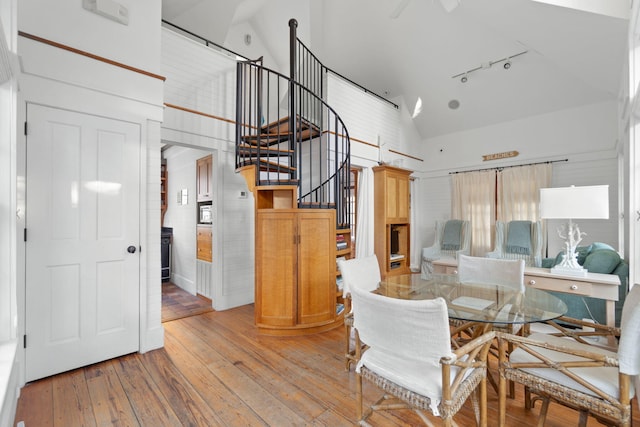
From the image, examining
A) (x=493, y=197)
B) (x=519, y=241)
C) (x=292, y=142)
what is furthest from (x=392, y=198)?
(x=292, y=142)

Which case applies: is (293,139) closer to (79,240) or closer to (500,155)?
(79,240)

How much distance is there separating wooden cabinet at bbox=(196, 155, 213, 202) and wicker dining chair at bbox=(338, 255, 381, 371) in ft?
8.65

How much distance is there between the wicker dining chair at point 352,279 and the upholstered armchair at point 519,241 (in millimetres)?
3496

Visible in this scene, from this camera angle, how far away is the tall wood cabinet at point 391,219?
17.4 feet

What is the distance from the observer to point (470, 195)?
6.00 metres

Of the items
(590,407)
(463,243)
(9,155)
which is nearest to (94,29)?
(9,155)

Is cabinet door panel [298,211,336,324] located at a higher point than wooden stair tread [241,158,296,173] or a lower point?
lower

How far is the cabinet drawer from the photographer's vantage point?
2.54 metres

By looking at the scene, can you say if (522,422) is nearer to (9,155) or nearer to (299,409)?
(299,409)

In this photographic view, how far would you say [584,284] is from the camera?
2547 mm

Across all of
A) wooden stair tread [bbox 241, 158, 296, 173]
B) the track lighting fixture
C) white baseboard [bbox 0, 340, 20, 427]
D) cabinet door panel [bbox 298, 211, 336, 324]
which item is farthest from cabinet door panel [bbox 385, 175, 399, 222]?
white baseboard [bbox 0, 340, 20, 427]

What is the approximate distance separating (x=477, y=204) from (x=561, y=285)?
11.4 ft

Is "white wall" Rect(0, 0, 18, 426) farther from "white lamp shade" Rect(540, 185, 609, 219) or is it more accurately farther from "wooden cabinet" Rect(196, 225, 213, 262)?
"white lamp shade" Rect(540, 185, 609, 219)

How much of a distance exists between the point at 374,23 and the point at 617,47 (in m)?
3.53
